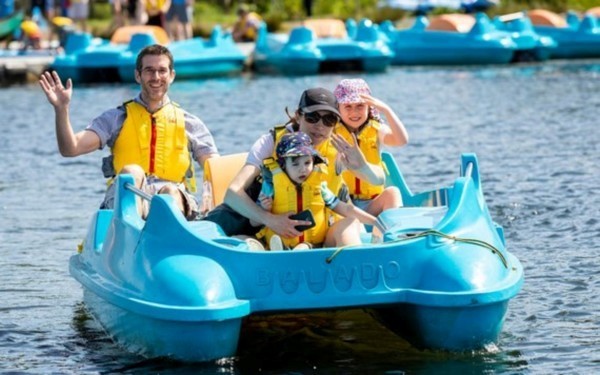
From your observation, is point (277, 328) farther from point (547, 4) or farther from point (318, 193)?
point (547, 4)

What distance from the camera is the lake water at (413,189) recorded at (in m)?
6.82

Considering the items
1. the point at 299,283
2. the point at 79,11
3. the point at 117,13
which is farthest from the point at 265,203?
the point at 79,11

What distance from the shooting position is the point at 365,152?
8039mm

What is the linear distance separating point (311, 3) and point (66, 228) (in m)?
23.2

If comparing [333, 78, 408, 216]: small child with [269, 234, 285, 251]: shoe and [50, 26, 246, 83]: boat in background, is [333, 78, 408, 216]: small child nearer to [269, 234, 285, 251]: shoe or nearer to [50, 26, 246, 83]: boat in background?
[269, 234, 285, 251]: shoe

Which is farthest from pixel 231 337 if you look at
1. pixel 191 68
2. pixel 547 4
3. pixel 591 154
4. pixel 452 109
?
pixel 547 4

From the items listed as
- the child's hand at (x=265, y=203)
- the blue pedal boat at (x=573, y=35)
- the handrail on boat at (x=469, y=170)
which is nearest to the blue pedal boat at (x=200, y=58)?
the blue pedal boat at (x=573, y=35)

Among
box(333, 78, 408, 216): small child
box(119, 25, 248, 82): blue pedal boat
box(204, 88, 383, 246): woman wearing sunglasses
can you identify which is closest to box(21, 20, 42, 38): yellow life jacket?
box(119, 25, 248, 82): blue pedal boat

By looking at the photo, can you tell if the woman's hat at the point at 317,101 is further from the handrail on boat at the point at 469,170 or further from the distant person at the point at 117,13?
the distant person at the point at 117,13

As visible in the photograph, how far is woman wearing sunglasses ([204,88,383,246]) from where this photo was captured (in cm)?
678

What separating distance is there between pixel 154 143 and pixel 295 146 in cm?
138

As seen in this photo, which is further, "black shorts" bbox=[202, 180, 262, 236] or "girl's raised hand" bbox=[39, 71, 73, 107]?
"girl's raised hand" bbox=[39, 71, 73, 107]

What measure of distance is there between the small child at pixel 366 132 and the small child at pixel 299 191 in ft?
2.65

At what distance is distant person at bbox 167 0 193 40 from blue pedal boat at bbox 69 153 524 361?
64.6ft
